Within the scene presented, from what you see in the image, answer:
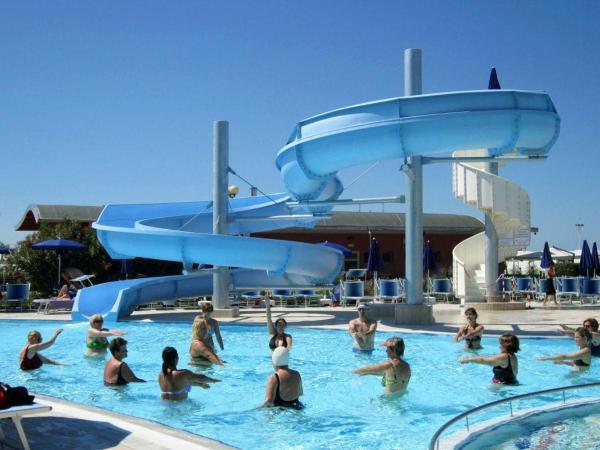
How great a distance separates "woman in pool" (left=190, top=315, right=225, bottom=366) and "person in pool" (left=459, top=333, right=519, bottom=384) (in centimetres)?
348

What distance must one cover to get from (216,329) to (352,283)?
348 inches

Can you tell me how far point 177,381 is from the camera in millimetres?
7035

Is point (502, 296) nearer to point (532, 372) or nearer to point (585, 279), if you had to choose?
point (585, 279)

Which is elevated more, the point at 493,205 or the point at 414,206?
the point at 493,205

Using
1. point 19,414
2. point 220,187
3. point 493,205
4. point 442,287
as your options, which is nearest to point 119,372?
point 19,414

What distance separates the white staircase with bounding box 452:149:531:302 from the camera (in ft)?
58.8

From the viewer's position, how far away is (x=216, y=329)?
985 cm

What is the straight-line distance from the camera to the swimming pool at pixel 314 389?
633 cm

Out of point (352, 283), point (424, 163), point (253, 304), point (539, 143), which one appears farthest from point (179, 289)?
point (539, 143)

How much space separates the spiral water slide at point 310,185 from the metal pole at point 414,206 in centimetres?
147

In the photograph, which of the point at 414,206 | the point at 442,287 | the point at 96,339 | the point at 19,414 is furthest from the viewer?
the point at 442,287

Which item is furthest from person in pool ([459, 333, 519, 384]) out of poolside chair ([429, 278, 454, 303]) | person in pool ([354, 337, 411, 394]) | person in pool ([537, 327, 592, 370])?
poolside chair ([429, 278, 454, 303])

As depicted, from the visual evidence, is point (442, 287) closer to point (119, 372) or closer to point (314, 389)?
point (314, 389)

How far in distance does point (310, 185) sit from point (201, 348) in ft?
19.1
